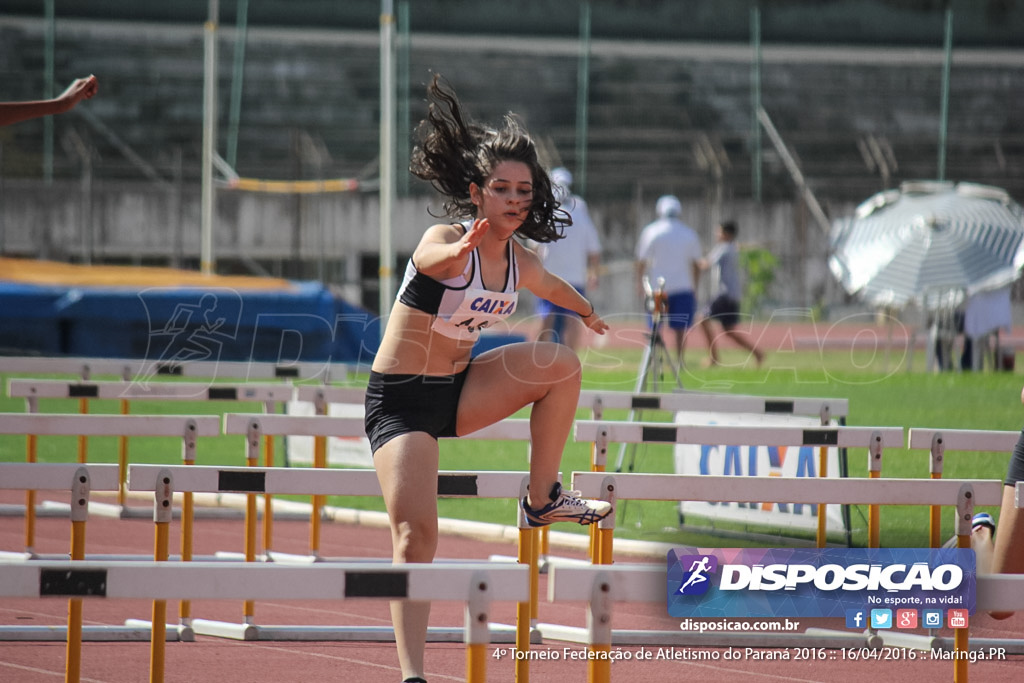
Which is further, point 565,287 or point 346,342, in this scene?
point 346,342

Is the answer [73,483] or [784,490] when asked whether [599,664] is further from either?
[73,483]

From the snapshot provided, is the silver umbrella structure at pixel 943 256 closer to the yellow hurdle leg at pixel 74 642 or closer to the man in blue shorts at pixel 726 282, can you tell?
the man in blue shorts at pixel 726 282

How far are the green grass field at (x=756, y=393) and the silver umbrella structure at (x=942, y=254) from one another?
100cm

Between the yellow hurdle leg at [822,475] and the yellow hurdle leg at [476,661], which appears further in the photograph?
the yellow hurdle leg at [822,475]

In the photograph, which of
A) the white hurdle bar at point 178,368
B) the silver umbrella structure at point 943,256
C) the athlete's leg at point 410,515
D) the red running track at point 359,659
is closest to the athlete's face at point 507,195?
the athlete's leg at point 410,515

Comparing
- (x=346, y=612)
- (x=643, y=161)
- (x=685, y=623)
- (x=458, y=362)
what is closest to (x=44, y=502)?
(x=346, y=612)

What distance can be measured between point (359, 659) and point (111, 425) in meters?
1.51

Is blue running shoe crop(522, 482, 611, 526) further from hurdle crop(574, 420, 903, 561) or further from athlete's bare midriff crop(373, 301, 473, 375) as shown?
hurdle crop(574, 420, 903, 561)

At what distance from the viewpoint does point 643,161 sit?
27.4 meters

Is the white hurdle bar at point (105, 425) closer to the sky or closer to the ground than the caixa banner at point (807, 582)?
closer to the sky

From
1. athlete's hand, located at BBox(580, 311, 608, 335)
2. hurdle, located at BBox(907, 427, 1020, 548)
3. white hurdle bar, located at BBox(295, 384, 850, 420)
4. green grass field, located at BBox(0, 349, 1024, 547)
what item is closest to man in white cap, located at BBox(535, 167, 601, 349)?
green grass field, located at BBox(0, 349, 1024, 547)

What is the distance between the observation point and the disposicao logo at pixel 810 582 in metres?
4.05

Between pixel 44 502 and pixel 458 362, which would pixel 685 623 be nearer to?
pixel 458 362

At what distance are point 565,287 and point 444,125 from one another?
0.73 metres
